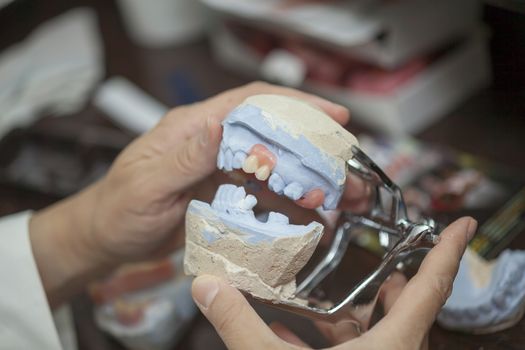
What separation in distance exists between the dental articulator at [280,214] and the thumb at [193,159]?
0.12 feet

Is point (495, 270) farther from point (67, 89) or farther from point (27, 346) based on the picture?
point (67, 89)

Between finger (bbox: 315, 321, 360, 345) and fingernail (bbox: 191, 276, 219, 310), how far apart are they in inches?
6.7

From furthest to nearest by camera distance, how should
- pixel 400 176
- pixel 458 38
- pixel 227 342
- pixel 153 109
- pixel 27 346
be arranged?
pixel 153 109 < pixel 458 38 < pixel 400 176 < pixel 27 346 < pixel 227 342

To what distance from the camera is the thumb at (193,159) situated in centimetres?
67

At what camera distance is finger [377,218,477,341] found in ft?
1.82

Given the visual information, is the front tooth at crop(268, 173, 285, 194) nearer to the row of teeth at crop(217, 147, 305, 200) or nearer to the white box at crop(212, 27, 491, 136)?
the row of teeth at crop(217, 147, 305, 200)

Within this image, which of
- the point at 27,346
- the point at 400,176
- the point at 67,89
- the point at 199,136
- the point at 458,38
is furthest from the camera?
the point at 67,89

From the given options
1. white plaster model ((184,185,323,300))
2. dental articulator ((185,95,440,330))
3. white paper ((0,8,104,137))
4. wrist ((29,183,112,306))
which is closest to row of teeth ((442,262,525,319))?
dental articulator ((185,95,440,330))

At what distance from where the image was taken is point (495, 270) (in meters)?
0.73

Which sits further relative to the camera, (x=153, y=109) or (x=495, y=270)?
(x=153, y=109)

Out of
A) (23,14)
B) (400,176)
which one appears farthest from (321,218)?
(23,14)

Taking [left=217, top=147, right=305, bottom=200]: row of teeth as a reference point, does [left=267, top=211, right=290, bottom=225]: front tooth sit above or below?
below

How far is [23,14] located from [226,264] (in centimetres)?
128

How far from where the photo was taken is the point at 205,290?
599mm
